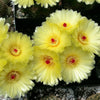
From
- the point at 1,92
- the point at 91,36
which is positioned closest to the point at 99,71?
the point at 91,36

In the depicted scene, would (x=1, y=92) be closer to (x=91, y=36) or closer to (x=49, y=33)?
(x=49, y=33)

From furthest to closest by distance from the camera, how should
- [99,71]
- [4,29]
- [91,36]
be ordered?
[99,71], [91,36], [4,29]

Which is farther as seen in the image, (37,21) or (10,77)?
(37,21)

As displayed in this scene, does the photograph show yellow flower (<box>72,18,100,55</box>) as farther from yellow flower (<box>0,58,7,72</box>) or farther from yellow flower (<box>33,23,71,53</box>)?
yellow flower (<box>0,58,7,72</box>)

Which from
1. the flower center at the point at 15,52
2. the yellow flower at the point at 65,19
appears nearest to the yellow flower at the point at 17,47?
the flower center at the point at 15,52

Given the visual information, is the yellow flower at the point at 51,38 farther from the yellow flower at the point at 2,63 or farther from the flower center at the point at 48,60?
the yellow flower at the point at 2,63
